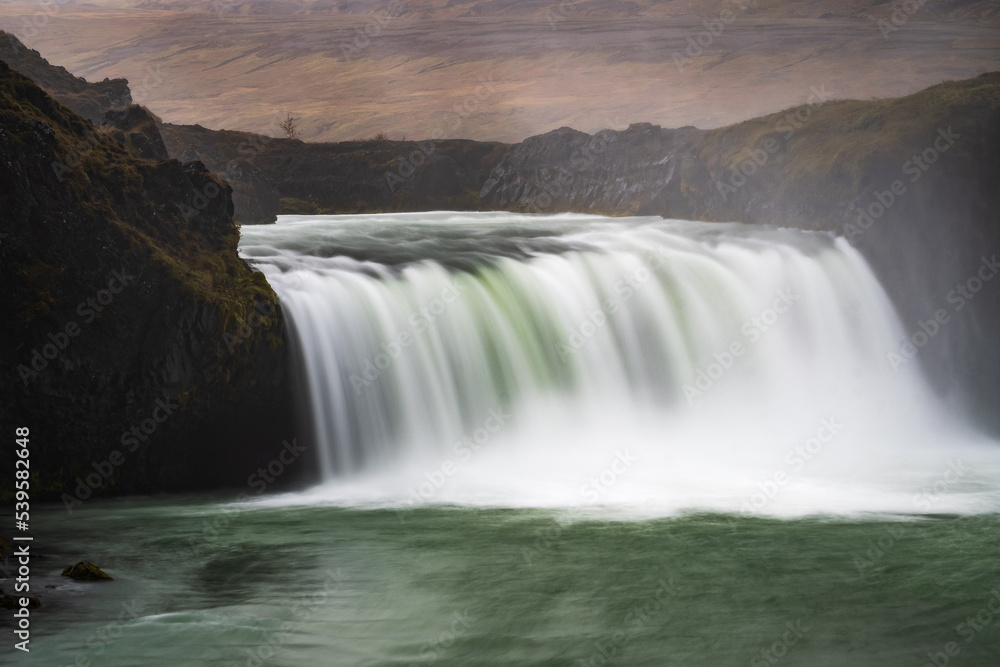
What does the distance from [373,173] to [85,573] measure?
27220mm

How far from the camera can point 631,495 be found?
42.4ft

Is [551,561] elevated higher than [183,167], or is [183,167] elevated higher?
[183,167]

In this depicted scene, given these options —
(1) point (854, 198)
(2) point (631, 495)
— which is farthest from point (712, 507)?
(1) point (854, 198)

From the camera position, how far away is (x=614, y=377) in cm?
1653

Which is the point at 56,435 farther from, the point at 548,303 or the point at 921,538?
the point at 921,538

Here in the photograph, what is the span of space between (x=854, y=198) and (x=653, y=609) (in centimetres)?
1396

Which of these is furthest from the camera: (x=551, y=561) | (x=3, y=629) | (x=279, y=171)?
(x=279, y=171)

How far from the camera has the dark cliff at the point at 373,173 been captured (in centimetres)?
3434
